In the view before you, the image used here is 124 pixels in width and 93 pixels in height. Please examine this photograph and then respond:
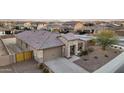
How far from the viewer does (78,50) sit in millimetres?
4559

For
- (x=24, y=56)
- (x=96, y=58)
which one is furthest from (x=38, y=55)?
(x=96, y=58)

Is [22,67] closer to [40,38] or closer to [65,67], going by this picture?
[40,38]

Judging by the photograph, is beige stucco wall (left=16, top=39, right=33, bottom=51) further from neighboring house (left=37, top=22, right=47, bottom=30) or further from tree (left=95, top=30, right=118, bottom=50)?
tree (left=95, top=30, right=118, bottom=50)

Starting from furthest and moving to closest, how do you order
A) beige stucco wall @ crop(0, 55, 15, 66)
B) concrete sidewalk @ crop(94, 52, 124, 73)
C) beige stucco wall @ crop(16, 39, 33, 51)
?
concrete sidewalk @ crop(94, 52, 124, 73), beige stucco wall @ crop(16, 39, 33, 51), beige stucco wall @ crop(0, 55, 15, 66)

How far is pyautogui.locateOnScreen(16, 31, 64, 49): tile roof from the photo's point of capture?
442 cm

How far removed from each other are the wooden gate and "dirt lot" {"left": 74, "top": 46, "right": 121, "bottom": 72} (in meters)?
1.31

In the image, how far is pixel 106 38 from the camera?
15.2ft

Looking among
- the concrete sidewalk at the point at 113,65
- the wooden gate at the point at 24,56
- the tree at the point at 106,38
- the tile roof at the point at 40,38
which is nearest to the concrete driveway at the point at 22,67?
the wooden gate at the point at 24,56

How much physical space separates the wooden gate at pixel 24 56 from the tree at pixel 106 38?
1.93 m

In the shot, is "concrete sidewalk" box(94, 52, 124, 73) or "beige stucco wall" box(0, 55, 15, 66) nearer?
"beige stucco wall" box(0, 55, 15, 66)

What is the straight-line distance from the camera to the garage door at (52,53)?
4457 millimetres

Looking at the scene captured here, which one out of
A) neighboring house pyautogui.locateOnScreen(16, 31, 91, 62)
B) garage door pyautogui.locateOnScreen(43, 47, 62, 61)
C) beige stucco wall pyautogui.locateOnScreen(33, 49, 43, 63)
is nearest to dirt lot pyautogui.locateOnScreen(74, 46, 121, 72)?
neighboring house pyautogui.locateOnScreen(16, 31, 91, 62)
